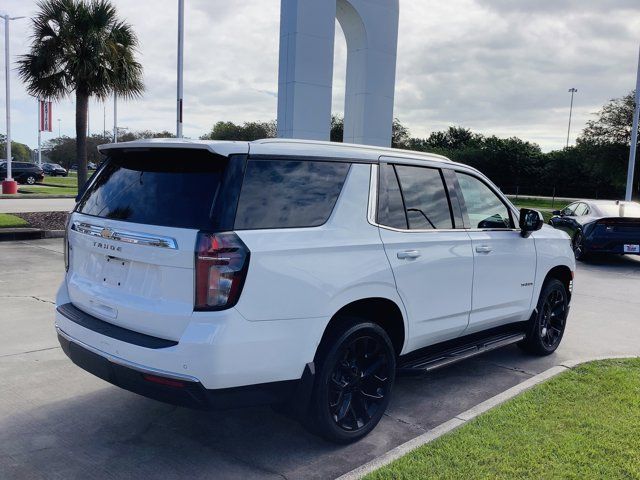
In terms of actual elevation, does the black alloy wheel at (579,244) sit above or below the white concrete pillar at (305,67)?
below

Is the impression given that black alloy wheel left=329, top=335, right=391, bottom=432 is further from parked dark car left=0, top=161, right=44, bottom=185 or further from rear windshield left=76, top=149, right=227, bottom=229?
parked dark car left=0, top=161, right=44, bottom=185

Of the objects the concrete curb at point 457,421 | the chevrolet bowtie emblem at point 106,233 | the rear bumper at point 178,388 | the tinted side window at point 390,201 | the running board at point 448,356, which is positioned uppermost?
the tinted side window at point 390,201

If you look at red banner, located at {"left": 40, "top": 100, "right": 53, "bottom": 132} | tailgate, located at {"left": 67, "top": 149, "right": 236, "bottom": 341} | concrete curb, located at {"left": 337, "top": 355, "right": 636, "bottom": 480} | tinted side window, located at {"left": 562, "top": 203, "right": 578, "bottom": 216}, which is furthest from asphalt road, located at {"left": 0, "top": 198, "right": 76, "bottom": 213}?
concrete curb, located at {"left": 337, "top": 355, "right": 636, "bottom": 480}

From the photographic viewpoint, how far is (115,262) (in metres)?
3.56

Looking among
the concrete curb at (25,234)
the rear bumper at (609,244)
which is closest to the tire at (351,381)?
the rear bumper at (609,244)

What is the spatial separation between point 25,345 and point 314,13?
35.9 feet

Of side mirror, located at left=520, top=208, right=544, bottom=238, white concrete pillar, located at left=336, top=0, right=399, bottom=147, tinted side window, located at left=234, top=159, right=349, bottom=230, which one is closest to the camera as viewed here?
tinted side window, located at left=234, top=159, right=349, bottom=230

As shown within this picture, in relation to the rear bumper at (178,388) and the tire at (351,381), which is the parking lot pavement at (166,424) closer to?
the tire at (351,381)

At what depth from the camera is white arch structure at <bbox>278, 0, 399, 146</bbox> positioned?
14.1 meters

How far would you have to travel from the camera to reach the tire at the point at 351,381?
11.8 feet

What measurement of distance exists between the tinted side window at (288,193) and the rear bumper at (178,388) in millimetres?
879

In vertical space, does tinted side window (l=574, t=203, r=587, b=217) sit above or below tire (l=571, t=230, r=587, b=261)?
A: above

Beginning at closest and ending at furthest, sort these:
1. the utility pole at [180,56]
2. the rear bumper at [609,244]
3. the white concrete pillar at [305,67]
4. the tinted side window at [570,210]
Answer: the rear bumper at [609,244], the white concrete pillar at [305,67], the tinted side window at [570,210], the utility pole at [180,56]

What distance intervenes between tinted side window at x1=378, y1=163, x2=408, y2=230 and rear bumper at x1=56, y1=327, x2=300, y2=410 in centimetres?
131
